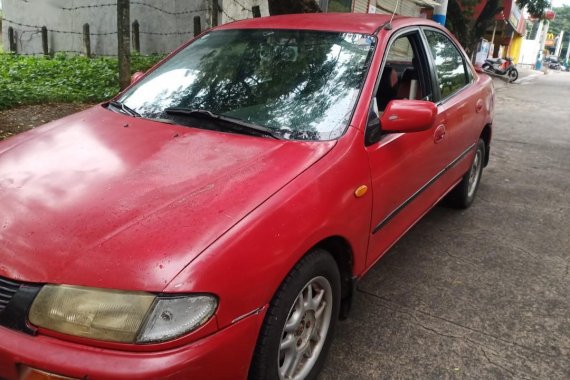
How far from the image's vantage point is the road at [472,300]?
2484 mm

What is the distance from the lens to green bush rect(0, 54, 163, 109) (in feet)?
22.9

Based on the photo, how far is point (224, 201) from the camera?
6.08 ft

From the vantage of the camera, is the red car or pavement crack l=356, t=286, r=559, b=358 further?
pavement crack l=356, t=286, r=559, b=358

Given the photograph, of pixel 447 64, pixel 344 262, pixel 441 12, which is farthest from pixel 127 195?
pixel 441 12

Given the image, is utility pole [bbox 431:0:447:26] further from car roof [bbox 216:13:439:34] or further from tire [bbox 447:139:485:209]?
car roof [bbox 216:13:439:34]

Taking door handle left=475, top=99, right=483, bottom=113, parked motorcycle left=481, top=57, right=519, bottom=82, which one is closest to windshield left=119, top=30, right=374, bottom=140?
door handle left=475, top=99, right=483, bottom=113

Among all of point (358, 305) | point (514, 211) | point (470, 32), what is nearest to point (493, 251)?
point (514, 211)

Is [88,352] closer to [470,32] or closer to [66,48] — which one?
[66,48]

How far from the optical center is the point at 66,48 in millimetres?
14633

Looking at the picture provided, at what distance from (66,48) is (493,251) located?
14.2m

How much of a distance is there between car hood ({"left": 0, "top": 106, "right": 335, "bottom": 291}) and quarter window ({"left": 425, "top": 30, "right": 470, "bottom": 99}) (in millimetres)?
1660

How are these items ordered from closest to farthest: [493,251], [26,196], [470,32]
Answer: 1. [26,196]
2. [493,251]
3. [470,32]

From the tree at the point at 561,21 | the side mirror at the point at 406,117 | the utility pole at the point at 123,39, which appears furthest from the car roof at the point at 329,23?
the tree at the point at 561,21

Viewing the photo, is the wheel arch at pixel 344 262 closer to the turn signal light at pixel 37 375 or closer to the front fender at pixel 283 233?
the front fender at pixel 283 233
